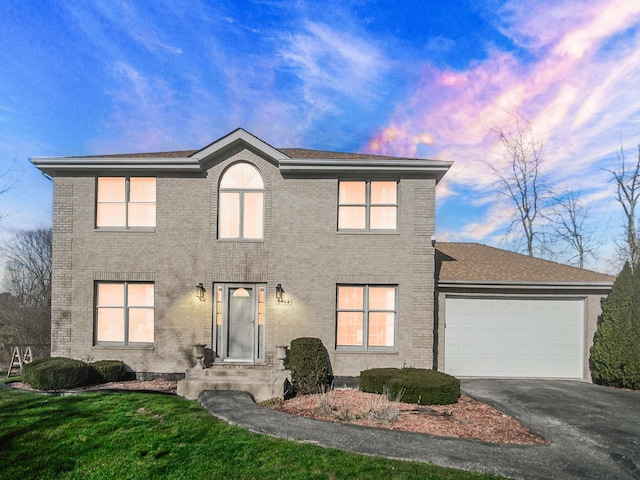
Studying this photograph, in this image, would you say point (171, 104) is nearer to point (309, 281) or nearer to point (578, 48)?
point (309, 281)

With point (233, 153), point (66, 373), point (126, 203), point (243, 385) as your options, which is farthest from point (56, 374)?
point (233, 153)

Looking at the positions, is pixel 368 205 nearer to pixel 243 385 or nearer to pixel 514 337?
pixel 243 385

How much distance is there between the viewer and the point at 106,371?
10.9 m

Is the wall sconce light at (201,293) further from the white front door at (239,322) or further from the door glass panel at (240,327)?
the door glass panel at (240,327)

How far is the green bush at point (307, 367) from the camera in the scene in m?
10.1

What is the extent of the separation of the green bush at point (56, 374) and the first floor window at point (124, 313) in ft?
4.82

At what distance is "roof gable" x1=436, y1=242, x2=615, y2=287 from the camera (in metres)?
12.1

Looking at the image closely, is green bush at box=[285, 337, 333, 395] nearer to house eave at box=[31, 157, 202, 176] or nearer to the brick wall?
the brick wall

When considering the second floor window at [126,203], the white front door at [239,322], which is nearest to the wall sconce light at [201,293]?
the white front door at [239,322]

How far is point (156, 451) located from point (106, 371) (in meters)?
5.74

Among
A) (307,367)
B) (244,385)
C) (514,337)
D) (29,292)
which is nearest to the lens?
(244,385)

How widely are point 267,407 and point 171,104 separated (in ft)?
71.0

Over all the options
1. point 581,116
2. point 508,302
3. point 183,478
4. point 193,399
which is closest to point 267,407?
point 193,399

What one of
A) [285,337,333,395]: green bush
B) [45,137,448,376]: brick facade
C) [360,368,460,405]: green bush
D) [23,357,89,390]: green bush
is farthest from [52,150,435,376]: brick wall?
[360,368,460,405]: green bush
